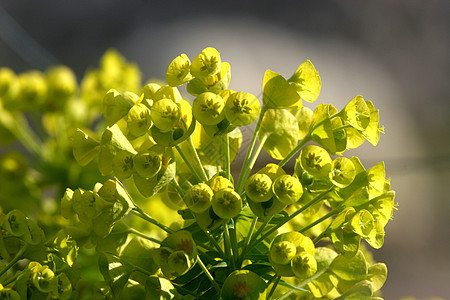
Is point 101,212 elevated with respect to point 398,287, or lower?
elevated

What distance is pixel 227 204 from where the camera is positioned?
18.1 inches

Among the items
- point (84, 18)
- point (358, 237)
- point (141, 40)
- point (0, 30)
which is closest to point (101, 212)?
point (358, 237)

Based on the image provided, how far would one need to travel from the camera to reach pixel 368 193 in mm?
496

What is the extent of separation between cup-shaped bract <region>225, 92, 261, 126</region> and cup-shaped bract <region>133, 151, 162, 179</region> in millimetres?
71

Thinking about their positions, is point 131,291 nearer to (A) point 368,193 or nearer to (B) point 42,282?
(B) point 42,282

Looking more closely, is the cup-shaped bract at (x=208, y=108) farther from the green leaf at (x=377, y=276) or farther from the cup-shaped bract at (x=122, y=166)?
the green leaf at (x=377, y=276)

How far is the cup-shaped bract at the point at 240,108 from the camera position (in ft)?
1.55

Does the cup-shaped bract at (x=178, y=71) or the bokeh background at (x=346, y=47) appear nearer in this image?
the cup-shaped bract at (x=178, y=71)

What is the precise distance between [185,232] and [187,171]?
0.10 m

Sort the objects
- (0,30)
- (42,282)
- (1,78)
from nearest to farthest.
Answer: (42,282) → (1,78) → (0,30)

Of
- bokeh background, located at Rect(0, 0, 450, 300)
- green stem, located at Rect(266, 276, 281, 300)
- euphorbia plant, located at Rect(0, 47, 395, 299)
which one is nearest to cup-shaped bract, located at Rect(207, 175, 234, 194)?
euphorbia plant, located at Rect(0, 47, 395, 299)

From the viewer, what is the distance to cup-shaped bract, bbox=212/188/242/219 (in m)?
0.46

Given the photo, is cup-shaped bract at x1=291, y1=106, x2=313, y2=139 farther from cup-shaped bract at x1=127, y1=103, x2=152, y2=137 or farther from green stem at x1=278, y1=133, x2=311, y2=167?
cup-shaped bract at x1=127, y1=103, x2=152, y2=137

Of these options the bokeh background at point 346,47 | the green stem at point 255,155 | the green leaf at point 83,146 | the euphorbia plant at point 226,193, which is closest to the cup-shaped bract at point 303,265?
the euphorbia plant at point 226,193
